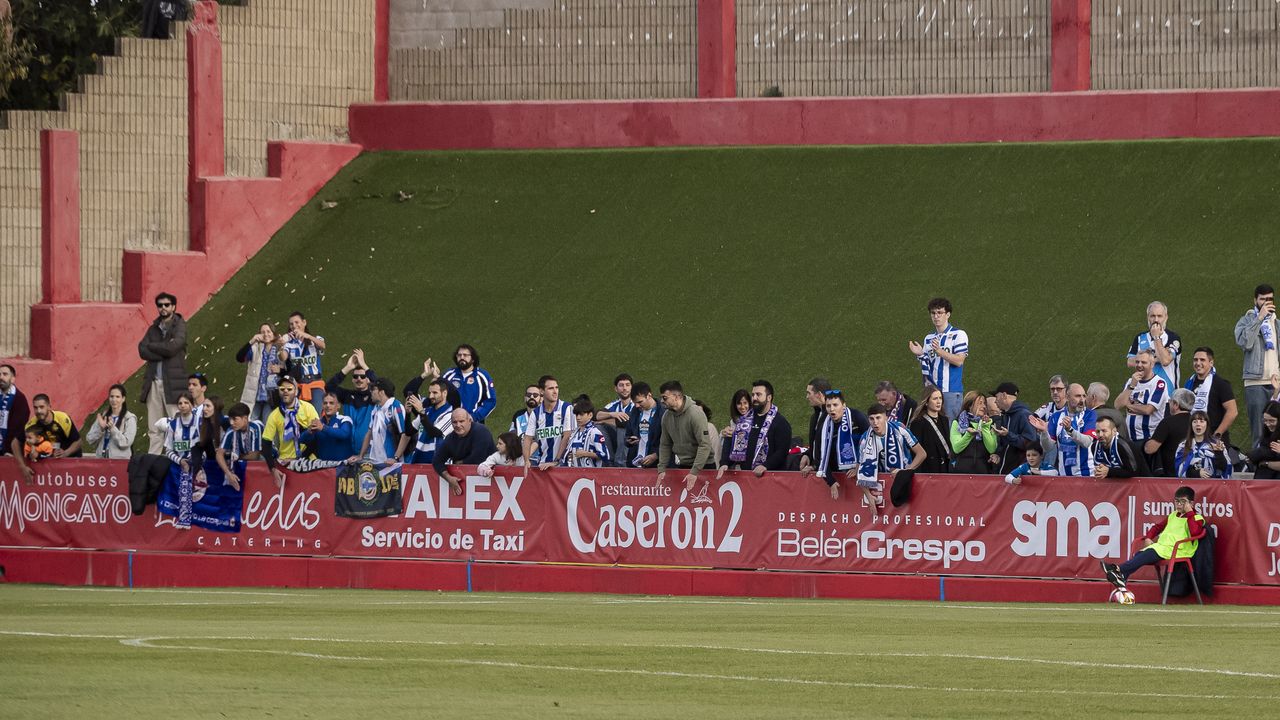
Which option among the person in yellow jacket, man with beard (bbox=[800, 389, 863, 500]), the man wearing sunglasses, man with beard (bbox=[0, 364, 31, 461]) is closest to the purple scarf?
man with beard (bbox=[800, 389, 863, 500])

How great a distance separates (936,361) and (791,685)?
11445 millimetres

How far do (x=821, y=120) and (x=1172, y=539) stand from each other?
15007mm

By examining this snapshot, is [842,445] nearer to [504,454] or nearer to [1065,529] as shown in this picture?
[1065,529]

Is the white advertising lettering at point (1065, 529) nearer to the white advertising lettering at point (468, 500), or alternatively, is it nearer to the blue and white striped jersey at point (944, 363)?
the blue and white striped jersey at point (944, 363)

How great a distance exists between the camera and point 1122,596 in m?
17.9

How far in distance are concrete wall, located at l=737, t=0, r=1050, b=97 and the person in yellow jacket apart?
14.5m

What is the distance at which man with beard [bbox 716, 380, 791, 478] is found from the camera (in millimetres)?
20094

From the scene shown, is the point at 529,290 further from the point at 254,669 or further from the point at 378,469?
the point at 254,669

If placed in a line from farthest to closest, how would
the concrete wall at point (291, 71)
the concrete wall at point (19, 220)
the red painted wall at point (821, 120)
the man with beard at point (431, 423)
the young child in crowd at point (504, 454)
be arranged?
the concrete wall at point (291, 71)
the concrete wall at point (19, 220)
the red painted wall at point (821, 120)
the man with beard at point (431, 423)
the young child in crowd at point (504, 454)

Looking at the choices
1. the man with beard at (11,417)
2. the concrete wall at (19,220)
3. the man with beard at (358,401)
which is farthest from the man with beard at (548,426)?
the concrete wall at (19,220)

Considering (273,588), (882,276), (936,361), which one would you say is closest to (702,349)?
(882,276)

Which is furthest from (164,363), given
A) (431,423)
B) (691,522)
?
(691,522)

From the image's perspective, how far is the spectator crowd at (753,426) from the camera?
755 inches

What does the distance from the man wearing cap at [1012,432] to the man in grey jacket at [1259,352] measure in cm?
278
